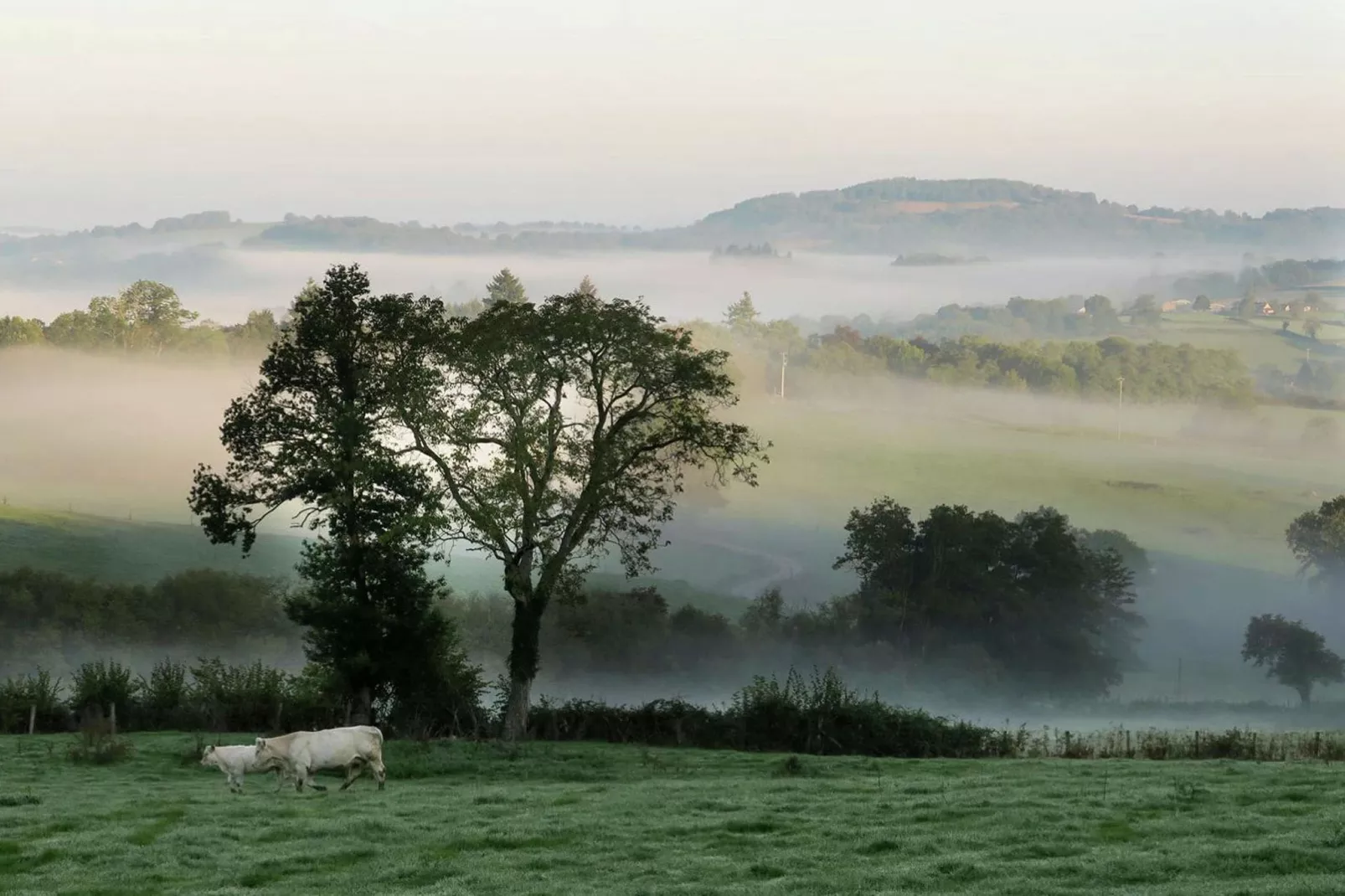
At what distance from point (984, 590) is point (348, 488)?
8031 cm

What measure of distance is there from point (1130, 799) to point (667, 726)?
69.7 feet


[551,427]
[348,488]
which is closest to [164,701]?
[348,488]

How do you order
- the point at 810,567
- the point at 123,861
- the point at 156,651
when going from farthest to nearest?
the point at 810,567, the point at 156,651, the point at 123,861

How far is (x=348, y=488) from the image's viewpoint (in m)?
52.3

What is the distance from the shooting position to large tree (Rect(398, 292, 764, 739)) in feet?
170

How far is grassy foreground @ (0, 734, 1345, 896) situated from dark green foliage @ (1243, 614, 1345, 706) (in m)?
105

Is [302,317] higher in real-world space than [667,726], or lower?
higher

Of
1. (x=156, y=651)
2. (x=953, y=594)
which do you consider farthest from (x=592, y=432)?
(x=156, y=651)

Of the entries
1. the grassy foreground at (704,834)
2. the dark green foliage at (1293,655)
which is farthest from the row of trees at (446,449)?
the dark green foliage at (1293,655)

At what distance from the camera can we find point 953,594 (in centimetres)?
12212

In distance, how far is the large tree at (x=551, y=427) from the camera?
51.8 meters

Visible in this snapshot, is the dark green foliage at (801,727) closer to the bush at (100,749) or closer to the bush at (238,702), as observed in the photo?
the bush at (238,702)

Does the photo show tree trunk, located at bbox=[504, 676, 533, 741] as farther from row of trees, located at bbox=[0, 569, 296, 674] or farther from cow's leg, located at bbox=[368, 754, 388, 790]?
row of trees, located at bbox=[0, 569, 296, 674]

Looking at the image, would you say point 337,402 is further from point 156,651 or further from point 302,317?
point 156,651
